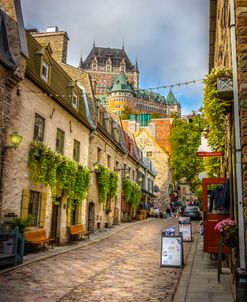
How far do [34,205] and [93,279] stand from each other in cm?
600

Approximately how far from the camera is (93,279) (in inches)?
340

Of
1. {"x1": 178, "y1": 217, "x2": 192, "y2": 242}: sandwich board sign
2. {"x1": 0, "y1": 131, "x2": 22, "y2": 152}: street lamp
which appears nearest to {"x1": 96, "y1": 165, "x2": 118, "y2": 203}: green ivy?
{"x1": 178, "y1": 217, "x2": 192, "y2": 242}: sandwich board sign

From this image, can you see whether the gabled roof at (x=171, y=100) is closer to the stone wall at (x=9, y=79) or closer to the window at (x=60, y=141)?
the window at (x=60, y=141)

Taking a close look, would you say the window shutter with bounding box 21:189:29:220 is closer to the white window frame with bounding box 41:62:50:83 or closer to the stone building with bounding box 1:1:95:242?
the stone building with bounding box 1:1:95:242

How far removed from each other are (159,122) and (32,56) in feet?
146

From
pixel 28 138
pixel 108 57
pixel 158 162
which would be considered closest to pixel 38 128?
pixel 28 138

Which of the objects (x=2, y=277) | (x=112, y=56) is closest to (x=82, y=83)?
(x=2, y=277)

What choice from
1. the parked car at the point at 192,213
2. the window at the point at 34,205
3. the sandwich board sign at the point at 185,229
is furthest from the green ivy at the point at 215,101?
the parked car at the point at 192,213

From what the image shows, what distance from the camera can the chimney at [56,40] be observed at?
20.8 m

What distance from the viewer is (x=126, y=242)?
1662 centimetres

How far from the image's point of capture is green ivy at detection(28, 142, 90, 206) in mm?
13438

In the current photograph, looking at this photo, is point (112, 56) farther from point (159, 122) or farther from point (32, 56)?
point (32, 56)

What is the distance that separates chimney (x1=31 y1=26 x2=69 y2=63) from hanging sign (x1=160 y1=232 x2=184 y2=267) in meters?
14.4

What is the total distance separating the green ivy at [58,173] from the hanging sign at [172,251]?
224 inches
